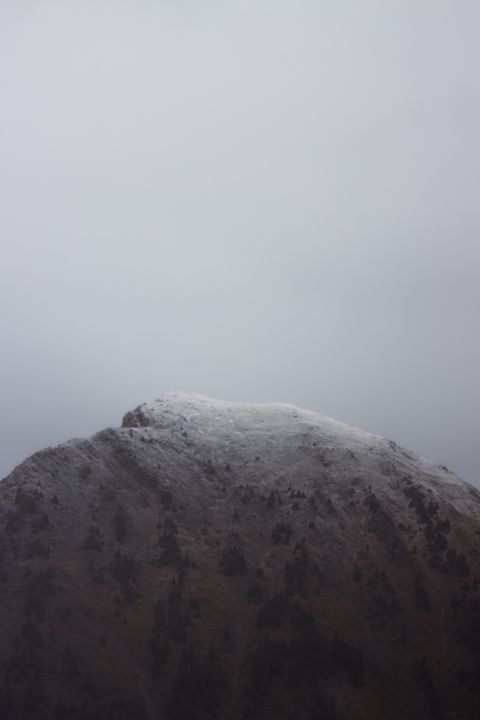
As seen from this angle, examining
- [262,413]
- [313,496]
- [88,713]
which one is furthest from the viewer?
[262,413]

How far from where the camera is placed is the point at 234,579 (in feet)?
238

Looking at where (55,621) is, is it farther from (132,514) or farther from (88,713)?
(132,514)

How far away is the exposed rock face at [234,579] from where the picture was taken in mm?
61000

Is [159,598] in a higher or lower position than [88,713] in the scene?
higher

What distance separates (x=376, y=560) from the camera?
76.0 meters

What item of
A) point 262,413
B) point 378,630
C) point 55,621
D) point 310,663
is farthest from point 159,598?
point 262,413

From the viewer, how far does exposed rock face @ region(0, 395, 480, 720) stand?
61.0m

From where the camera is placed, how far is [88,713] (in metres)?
56.9

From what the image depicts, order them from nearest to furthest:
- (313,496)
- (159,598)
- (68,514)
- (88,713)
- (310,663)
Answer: (88,713) → (310,663) → (159,598) → (68,514) → (313,496)

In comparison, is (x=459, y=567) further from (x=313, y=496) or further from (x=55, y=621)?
(x=55, y=621)

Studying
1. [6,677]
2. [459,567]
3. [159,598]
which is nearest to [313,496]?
[459,567]

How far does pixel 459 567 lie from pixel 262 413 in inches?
1271

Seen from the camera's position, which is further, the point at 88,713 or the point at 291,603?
the point at 291,603

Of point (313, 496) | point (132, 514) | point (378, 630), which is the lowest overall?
point (378, 630)
